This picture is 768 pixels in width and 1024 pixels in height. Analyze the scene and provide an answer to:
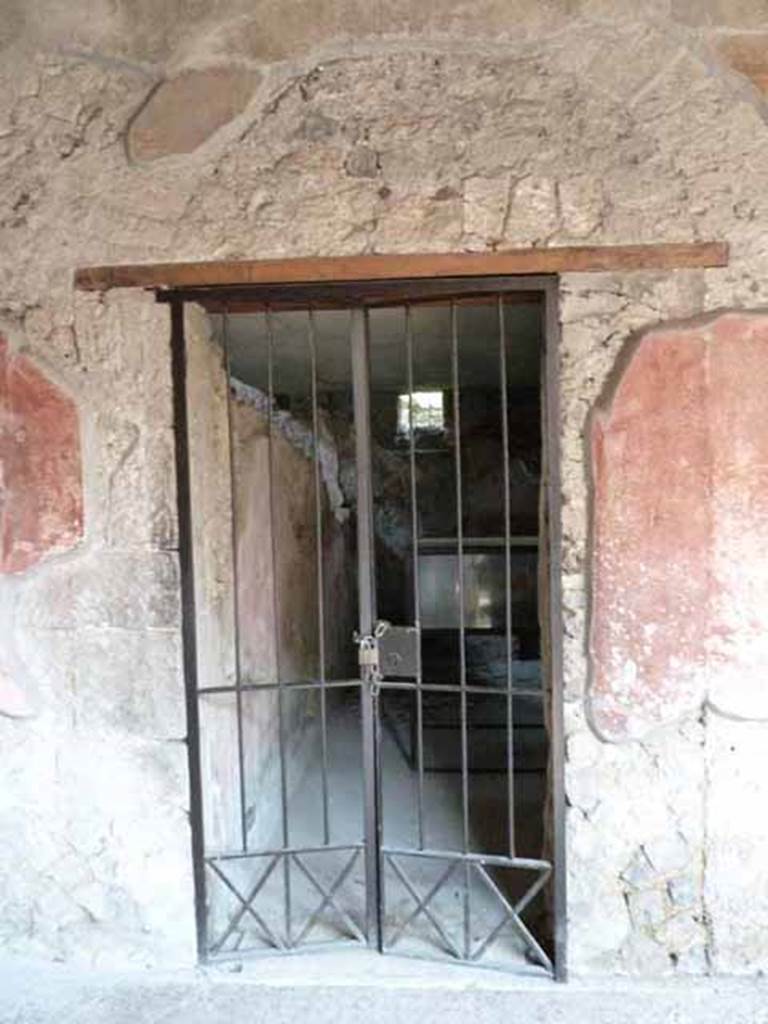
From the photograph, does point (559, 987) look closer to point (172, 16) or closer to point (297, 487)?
point (297, 487)

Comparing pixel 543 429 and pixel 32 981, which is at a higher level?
pixel 543 429

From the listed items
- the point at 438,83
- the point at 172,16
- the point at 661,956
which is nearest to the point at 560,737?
the point at 661,956

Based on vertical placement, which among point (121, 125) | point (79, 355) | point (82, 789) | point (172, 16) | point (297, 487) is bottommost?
point (82, 789)

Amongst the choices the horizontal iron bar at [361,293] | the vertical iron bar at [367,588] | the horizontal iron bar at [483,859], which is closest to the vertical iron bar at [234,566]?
the horizontal iron bar at [361,293]

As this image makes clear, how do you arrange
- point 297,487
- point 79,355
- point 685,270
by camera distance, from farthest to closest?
point 297,487, point 79,355, point 685,270

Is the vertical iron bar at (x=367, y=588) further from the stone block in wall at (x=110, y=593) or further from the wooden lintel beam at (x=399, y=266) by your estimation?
the stone block in wall at (x=110, y=593)

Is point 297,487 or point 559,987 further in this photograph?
point 297,487

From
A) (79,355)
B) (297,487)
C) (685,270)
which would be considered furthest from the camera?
(297,487)

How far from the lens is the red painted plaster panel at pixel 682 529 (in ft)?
7.58

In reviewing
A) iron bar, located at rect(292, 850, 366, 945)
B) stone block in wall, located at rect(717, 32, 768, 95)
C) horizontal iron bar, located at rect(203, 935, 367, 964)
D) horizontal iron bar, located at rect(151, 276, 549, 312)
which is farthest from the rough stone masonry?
iron bar, located at rect(292, 850, 366, 945)

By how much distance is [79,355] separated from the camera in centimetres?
247

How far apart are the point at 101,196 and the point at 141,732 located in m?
1.61

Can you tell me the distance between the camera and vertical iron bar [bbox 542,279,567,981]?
7.77 feet

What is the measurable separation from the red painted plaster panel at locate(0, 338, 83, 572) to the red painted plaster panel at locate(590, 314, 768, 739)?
1.55 m
